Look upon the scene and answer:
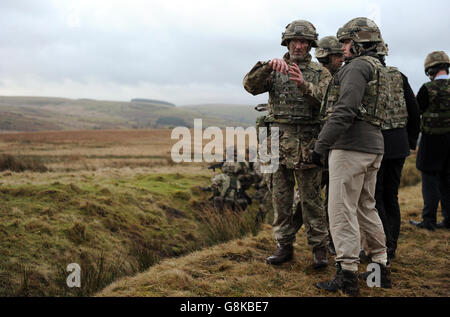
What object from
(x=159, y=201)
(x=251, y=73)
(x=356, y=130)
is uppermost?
(x=251, y=73)

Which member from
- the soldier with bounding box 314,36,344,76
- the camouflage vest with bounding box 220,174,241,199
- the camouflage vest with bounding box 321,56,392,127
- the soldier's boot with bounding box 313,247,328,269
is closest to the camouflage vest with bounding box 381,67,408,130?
the soldier with bounding box 314,36,344,76

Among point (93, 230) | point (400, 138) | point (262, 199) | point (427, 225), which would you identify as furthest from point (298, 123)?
point (262, 199)

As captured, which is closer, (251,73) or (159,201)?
(251,73)

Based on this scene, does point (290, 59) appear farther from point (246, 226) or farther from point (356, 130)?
point (246, 226)

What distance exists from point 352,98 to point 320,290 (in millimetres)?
1916

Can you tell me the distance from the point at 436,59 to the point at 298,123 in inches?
124

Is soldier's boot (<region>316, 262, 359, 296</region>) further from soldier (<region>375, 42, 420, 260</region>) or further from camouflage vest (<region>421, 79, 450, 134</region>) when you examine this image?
camouflage vest (<region>421, 79, 450, 134</region>)

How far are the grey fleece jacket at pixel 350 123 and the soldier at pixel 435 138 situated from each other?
311 cm

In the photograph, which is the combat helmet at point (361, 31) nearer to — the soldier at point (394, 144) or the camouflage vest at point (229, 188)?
the soldier at point (394, 144)

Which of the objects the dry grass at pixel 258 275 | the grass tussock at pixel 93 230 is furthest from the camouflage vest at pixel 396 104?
the grass tussock at pixel 93 230

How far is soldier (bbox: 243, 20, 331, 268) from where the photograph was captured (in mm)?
4285
